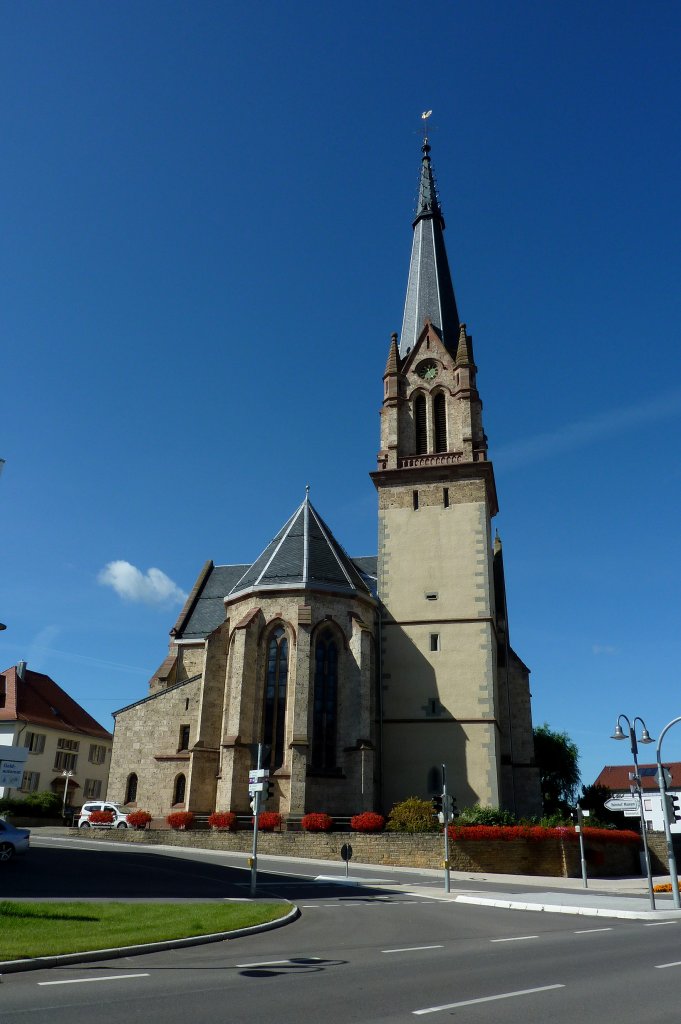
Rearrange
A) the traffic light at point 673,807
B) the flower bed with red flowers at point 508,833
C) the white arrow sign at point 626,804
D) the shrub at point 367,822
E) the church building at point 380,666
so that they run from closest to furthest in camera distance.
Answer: the traffic light at point 673,807, the white arrow sign at point 626,804, the flower bed with red flowers at point 508,833, the shrub at point 367,822, the church building at point 380,666

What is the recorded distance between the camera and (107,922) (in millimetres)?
12250

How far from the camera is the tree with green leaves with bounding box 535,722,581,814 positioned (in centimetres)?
5669

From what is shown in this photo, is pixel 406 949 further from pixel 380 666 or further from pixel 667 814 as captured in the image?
pixel 380 666

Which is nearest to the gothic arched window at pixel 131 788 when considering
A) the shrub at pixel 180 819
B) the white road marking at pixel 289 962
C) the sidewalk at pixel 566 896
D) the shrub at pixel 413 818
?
the shrub at pixel 180 819

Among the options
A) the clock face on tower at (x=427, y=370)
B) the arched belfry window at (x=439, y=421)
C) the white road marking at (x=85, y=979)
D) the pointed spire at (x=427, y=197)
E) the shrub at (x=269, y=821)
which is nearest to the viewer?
the white road marking at (x=85, y=979)

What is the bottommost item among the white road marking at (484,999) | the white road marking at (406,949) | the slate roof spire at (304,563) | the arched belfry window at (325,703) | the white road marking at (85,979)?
the white road marking at (406,949)

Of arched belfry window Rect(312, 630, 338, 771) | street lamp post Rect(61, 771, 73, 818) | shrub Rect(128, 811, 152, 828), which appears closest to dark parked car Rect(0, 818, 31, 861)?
shrub Rect(128, 811, 152, 828)

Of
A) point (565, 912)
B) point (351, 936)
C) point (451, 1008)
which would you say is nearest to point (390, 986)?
point (451, 1008)

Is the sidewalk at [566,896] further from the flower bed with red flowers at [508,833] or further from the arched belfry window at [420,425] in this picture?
the arched belfry window at [420,425]

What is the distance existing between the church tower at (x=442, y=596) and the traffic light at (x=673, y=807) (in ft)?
50.9

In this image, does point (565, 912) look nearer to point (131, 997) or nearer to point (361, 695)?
point (131, 997)

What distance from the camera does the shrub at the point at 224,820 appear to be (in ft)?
104

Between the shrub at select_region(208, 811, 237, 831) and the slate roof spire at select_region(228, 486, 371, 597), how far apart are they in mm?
10356

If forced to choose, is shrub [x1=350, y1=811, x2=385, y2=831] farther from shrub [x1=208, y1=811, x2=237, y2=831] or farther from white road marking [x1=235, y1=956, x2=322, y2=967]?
white road marking [x1=235, y1=956, x2=322, y2=967]
